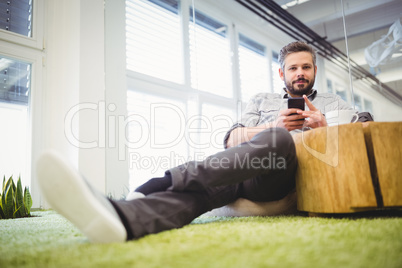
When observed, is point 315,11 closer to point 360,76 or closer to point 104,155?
point 360,76

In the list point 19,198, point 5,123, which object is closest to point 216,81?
point 5,123

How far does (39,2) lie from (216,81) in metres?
2.11

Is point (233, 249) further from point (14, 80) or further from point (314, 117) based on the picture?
point (14, 80)

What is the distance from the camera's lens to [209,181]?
96cm

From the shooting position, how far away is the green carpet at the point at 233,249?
58cm

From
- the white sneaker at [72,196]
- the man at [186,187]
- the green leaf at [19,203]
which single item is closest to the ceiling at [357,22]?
the man at [186,187]

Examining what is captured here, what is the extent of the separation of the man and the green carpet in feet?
0.17

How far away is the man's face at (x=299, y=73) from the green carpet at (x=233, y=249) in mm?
1003

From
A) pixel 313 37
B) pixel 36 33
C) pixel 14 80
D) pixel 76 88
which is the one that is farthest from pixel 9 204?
pixel 313 37

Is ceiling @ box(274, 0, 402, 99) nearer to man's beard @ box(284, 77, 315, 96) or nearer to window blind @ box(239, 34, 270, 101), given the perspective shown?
window blind @ box(239, 34, 270, 101)

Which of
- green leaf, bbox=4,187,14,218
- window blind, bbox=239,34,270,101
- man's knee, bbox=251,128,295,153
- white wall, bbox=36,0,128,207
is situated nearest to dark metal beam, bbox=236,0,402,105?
window blind, bbox=239,34,270,101

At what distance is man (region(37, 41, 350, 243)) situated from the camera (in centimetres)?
72

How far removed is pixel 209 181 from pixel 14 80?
2.39m

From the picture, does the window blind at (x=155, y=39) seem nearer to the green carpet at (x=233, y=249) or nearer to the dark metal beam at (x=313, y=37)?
the dark metal beam at (x=313, y=37)
